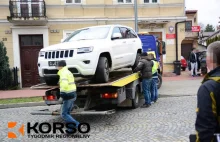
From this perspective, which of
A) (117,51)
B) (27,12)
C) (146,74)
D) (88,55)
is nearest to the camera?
(88,55)

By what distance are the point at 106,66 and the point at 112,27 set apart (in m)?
1.58

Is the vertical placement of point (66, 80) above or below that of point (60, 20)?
below

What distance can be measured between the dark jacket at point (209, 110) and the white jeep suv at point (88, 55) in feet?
14.3

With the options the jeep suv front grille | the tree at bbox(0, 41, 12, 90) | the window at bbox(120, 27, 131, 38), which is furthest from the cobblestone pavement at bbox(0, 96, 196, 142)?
the tree at bbox(0, 41, 12, 90)

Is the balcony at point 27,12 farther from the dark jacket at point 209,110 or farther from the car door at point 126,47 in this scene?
the dark jacket at point 209,110

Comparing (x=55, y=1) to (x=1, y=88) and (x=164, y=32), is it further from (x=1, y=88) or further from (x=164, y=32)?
(x=164, y=32)

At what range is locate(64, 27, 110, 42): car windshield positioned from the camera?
7573 millimetres

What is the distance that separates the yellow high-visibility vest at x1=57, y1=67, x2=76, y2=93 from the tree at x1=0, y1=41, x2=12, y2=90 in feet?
35.5

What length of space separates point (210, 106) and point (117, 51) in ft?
18.3

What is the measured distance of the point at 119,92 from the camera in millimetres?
7191

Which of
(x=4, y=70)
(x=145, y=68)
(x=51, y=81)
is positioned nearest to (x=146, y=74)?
(x=145, y=68)

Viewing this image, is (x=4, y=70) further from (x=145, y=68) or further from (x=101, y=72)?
(x=101, y=72)

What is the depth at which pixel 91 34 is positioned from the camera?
7777 millimetres

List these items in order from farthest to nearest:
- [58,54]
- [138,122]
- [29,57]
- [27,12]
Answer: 1. [29,57]
2. [27,12]
3. [138,122]
4. [58,54]
